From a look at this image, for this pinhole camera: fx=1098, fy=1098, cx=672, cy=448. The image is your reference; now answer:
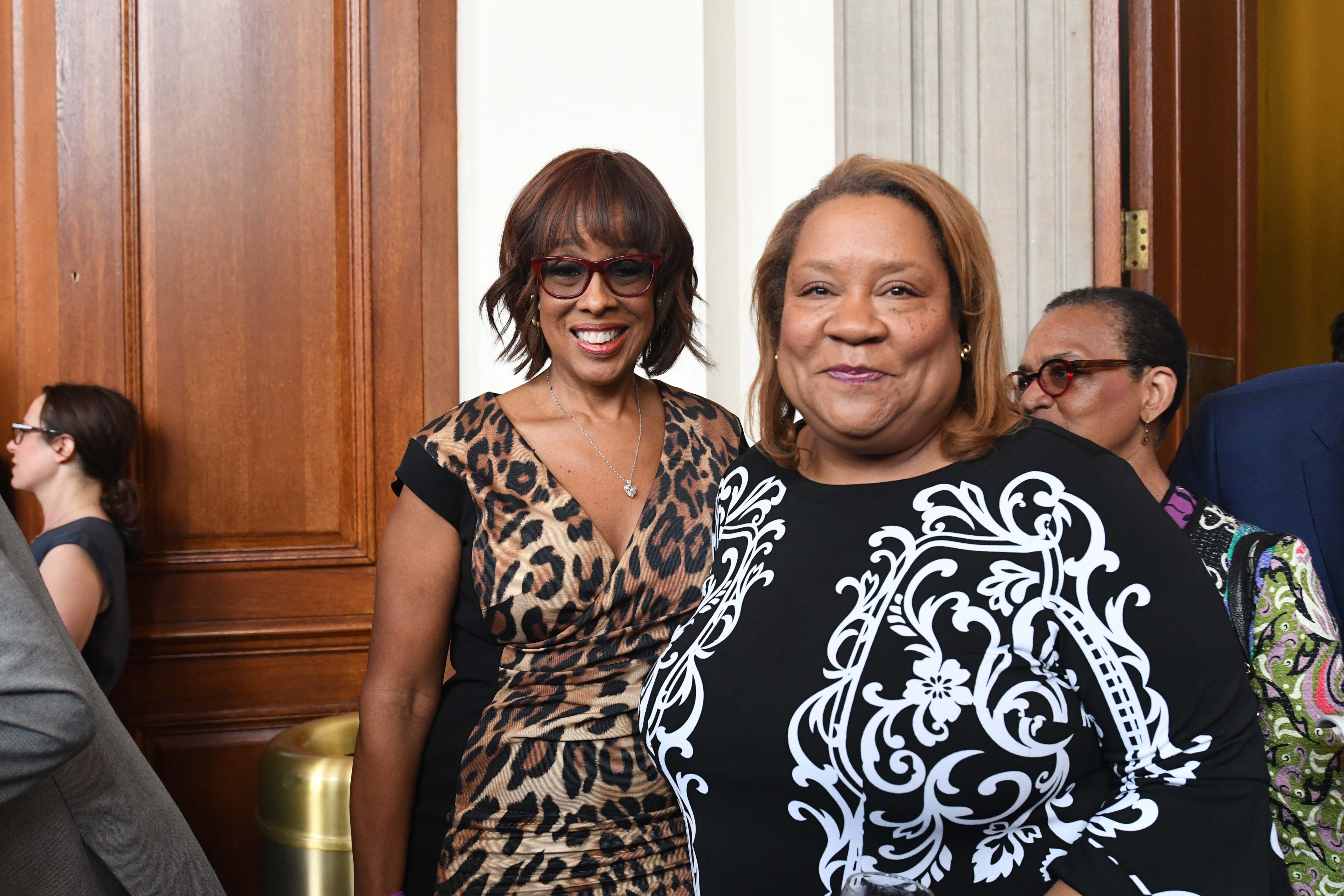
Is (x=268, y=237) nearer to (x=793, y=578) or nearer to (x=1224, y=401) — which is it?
(x=793, y=578)

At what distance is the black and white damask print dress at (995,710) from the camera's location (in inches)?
45.7

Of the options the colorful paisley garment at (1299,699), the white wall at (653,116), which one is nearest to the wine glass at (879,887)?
the colorful paisley garment at (1299,699)

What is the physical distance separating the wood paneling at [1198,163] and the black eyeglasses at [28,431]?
2.84m

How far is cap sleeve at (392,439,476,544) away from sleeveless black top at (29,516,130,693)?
1.39 m

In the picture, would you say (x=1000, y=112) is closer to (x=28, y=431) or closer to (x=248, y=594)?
(x=248, y=594)

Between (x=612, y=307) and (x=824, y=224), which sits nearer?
(x=824, y=224)

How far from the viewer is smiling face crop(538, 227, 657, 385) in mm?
1755

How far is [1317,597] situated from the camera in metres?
1.71

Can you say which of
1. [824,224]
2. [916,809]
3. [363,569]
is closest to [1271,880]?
[916,809]

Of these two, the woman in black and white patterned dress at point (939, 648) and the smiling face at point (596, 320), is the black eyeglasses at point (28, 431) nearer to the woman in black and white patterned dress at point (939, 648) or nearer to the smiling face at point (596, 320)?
the smiling face at point (596, 320)

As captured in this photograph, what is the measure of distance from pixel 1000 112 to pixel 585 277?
5.55 feet

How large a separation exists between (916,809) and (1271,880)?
38 centimetres

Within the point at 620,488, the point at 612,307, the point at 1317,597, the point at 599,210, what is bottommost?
the point at 1317,597

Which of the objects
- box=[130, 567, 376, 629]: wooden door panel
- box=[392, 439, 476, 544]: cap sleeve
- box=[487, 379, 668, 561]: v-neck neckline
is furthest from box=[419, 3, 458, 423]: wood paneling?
box=[392, 439, 476, 544]: cap sleeve
